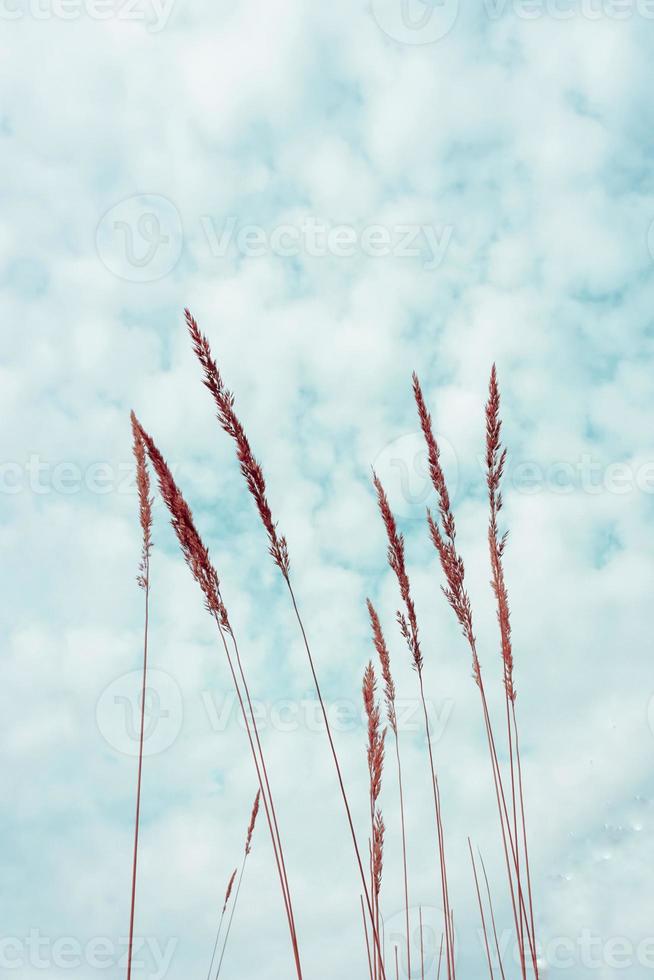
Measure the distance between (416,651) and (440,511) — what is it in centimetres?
55

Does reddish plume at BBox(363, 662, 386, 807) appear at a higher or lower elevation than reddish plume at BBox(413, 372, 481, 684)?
lower

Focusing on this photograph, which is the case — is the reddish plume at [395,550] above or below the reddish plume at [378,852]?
above

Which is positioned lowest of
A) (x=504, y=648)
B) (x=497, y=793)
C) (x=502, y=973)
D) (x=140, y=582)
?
(x=502, y=973)

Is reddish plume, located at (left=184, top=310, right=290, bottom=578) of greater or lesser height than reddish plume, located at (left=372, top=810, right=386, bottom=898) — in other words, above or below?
above

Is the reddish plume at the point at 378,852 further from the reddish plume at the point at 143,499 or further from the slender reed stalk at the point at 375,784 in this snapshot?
the reddish plume at the point at 143,499

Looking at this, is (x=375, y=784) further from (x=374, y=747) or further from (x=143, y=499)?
(x=143, y=499)

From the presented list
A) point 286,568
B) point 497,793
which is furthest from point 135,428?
point 497,793

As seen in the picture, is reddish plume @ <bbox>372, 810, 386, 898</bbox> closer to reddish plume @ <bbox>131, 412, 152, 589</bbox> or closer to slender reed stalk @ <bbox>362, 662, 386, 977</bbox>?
slender reed stalk @ <bbox>362, 662, 386, 977</bbox>

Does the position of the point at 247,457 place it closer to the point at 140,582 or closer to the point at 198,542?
the point at 198,542

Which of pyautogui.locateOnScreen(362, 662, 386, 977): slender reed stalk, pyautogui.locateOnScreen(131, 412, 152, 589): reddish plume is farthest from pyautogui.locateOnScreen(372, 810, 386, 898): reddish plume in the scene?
pyautogui.locateOnScreen(131, 412, 152, 589): reddish plume

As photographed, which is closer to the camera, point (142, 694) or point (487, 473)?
point (142, 694)

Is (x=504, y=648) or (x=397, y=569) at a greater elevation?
(x=397, y=569)

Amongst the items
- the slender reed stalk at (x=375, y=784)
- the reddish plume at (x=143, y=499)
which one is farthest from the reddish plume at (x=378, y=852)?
the reddish plume at (x=143, y=499)

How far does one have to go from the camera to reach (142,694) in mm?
2430
